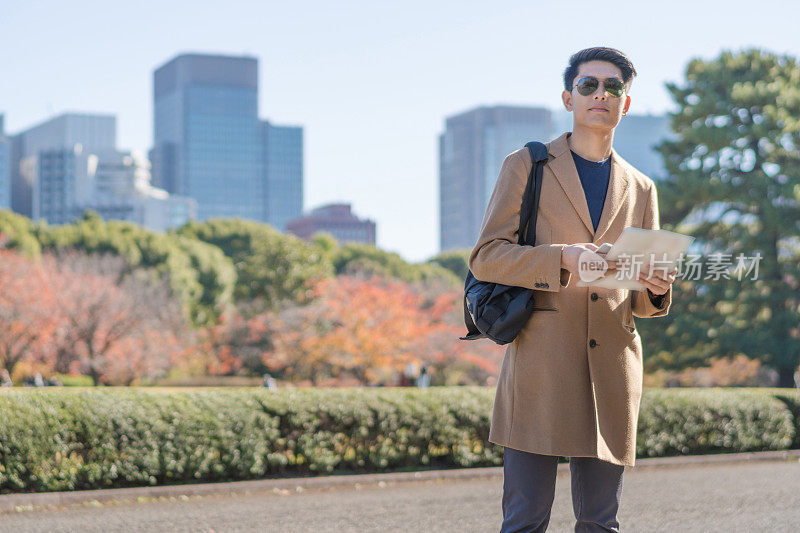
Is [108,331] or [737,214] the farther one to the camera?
[108,331]

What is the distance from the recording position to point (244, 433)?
26.0 ft

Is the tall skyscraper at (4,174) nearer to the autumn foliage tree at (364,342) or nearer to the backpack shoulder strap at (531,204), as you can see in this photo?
the autumn foliage tree at (364,342)

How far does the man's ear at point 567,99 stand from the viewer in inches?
114

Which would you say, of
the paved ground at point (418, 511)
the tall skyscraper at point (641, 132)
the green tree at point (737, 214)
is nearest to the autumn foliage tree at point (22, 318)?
the green tree at point (737, 214)

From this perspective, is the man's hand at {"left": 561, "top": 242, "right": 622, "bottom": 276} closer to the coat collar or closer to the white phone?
the white phone

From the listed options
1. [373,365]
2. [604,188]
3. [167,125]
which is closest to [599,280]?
[604,188]

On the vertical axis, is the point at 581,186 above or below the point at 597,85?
below

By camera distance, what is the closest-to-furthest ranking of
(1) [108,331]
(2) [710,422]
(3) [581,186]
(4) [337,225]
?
(3) [581,186] < (2) [710,422] < (1) [108,331] < (4) [337,225]

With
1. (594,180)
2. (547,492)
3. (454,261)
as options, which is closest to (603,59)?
(594,180)

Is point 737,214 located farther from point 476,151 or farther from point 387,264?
point 476,151

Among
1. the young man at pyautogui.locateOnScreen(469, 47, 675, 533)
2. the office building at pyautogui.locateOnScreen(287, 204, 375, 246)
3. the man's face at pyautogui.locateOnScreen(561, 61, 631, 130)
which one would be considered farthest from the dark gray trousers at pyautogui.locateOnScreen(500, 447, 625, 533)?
the office building at pyautogui.locateOnScreen(287, 204, 375, 246)

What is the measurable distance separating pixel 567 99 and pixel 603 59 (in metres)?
0.16

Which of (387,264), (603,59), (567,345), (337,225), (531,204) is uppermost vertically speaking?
(337,225)

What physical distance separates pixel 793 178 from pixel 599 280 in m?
18.3
